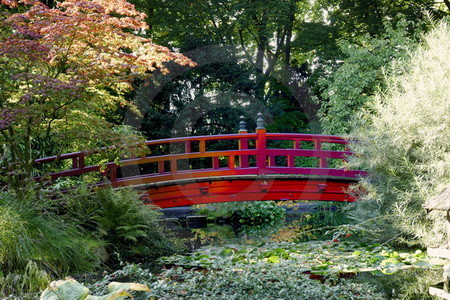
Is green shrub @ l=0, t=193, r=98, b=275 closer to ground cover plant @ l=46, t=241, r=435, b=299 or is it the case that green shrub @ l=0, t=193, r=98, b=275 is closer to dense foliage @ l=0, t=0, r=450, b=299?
dense foliage @ l=0, t=0, r=450, b=299

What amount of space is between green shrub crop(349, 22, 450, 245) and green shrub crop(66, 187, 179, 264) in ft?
9.85

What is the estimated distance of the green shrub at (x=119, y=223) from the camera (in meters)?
6.22

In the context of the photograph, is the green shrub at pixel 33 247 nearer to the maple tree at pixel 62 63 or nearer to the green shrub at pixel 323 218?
the maple tree at pixel 62 63

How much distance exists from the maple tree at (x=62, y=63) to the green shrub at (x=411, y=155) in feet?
10.1

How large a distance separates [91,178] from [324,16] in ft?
38.1

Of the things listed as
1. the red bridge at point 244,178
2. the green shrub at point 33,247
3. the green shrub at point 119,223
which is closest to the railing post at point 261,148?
the red bridge at point 244,178

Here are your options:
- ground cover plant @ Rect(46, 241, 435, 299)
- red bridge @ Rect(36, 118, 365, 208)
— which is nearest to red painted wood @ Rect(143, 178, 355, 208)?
red bridge @ Rect(36, 118, 365, 208)

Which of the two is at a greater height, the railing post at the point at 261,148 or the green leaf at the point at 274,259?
the railing post at the point at 261,148

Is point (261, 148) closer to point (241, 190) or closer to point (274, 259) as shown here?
point (241, 190)

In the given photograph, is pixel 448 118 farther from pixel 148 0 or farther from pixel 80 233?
pixel 148 0

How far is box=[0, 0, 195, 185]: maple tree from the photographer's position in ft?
17.8

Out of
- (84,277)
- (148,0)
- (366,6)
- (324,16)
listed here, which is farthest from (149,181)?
(324,16)

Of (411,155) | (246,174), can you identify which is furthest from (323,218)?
(411,155)

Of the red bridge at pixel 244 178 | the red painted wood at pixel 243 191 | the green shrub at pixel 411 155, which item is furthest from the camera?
the red painted wood at pixel 243 191
